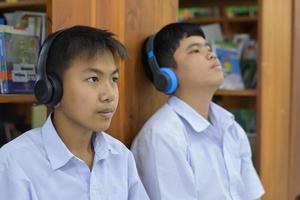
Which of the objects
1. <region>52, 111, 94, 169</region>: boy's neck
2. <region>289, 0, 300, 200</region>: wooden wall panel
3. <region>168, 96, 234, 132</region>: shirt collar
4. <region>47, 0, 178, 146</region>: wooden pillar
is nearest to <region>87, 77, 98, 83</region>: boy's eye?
<region>52, 111, 94, 169</region>: boy's neck

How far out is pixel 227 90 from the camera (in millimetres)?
2256

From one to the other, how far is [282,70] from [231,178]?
0.74 metres

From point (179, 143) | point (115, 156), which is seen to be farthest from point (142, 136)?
point (115, 156)

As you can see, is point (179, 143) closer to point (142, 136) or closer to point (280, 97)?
point (142, 136)

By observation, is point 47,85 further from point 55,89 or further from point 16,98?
point 16,98

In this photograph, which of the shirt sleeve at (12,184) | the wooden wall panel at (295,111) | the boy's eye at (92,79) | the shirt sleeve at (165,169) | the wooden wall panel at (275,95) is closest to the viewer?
the shirt sleeve at (12,184)

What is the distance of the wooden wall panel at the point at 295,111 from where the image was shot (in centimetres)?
226

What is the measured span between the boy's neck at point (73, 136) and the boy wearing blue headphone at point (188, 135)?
28 cm

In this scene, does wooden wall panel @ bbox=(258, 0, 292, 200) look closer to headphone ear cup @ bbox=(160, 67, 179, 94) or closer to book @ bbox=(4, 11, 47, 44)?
headphone ear cup @ bbox=(160, 67, 179, 94)

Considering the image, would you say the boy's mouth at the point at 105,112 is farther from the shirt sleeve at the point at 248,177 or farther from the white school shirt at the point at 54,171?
the shirt sleeve at the point at 248,177

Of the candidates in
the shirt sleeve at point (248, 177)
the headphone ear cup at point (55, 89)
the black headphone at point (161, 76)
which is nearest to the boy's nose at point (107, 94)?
the headphone ear cup at point (55, 89)

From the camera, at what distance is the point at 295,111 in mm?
2273

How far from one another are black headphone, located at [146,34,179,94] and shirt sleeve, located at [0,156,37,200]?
2.07 ft

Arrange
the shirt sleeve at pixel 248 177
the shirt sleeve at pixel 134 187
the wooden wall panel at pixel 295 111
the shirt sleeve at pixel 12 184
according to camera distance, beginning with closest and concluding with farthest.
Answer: the shirt sleeve at pixel 12 184 < the shirt sleeve at pixel 134 187 < the shirt sleeve at pixel 248 177 < the wooden wall panel at pixel 295 111
